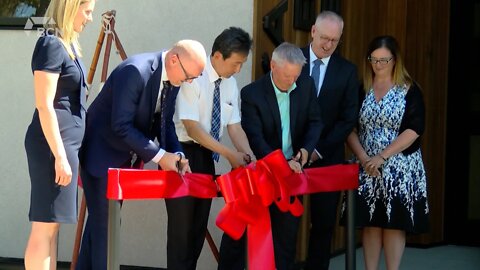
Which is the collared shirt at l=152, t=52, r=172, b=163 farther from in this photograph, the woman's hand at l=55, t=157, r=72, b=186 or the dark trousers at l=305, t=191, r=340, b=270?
the dark trousers at l=305, t=191, r=340, b=270

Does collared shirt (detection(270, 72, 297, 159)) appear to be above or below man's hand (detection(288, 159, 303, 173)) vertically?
above

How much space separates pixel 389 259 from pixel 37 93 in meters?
2.43

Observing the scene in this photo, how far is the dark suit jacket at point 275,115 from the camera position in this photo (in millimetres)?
4812

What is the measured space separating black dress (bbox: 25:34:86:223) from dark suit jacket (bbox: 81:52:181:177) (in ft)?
0.56

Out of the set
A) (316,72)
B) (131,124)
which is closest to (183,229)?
(131,124)

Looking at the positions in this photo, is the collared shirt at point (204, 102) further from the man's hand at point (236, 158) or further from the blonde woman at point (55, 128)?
the blonde woman at point (55, 128)

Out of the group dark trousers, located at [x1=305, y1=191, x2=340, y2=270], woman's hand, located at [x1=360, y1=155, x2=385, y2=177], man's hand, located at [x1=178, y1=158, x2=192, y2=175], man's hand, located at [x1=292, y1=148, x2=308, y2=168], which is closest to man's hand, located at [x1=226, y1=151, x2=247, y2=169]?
man's hand, located at [x1=292, y1=148, x2=308, y2=168]

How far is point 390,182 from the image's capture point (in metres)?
5.14

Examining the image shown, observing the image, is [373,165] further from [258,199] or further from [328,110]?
[258,199]

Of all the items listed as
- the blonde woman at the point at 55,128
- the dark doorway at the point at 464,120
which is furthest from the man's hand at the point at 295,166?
the dark doorway at the point at 464,120

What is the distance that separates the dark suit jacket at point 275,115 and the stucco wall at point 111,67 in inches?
29.4

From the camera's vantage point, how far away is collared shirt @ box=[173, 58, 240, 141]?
461 cm

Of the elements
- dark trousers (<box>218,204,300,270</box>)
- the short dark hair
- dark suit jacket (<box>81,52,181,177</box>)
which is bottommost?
dark trousers (<box>218,204,300,270</box>)

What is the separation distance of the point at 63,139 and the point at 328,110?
173cm
